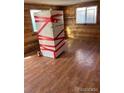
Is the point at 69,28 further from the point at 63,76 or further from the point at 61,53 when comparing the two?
the point at 63,76

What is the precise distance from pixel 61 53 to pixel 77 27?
3.30 m

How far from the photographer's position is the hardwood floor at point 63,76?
2.41 metres

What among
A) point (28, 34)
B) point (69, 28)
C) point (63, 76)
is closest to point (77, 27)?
point (69, 28)

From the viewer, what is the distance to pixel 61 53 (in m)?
4.75

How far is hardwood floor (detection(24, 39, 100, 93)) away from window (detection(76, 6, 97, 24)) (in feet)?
10.5

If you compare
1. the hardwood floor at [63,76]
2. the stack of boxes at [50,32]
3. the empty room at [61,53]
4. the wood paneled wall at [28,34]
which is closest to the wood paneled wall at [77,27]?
the empty room at [61,53]

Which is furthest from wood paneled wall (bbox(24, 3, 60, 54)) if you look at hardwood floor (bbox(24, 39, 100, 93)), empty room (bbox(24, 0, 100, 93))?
hardwood floor (bbox(24, 39, 100, 93))

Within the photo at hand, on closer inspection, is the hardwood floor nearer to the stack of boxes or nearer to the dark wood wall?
the stack of boxes

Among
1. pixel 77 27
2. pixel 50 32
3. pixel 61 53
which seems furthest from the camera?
pixel 77 27
